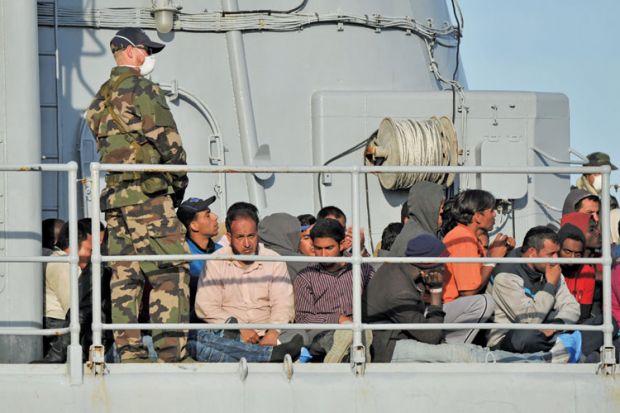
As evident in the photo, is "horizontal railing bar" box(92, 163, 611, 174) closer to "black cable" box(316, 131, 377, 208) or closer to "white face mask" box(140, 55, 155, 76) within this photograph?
"white face mask" box(140, 55, 155, 76)

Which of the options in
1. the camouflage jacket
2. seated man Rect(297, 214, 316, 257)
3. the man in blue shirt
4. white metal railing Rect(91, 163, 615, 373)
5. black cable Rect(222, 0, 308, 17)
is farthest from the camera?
black cable Rect(222, 0, 308, 17)

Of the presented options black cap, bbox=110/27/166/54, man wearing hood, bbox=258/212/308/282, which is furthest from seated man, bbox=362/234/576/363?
black cap, bbox=110/27/166/54

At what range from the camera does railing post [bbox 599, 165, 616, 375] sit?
6973 millimetres

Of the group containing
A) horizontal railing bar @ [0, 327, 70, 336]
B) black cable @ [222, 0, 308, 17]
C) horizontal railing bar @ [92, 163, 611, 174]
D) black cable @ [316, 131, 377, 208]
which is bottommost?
horizontal railing bar @ [0, 327, 70, 336]

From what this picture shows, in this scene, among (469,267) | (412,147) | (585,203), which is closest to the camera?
(469,267)

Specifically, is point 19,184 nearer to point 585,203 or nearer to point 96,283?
point 96,283

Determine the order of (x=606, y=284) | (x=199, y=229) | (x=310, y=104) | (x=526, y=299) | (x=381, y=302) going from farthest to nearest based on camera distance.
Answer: (x=310, y=104), (x=199, y=229), (x=526, y=299), (x=381, y=302), (x=606, y=284)

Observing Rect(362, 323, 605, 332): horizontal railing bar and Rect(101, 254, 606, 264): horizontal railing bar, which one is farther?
Rect(362, 323, 605, 332): horizontal railing bar

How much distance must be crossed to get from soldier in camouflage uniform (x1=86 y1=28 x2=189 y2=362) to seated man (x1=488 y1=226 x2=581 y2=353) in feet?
5.94

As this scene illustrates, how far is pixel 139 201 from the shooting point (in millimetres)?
7094

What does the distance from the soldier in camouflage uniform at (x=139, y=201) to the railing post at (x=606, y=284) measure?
2204 mm

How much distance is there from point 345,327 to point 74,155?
353 centimetres

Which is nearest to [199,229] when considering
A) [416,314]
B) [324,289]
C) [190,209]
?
[190,209]

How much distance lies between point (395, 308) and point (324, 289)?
0.45 m
